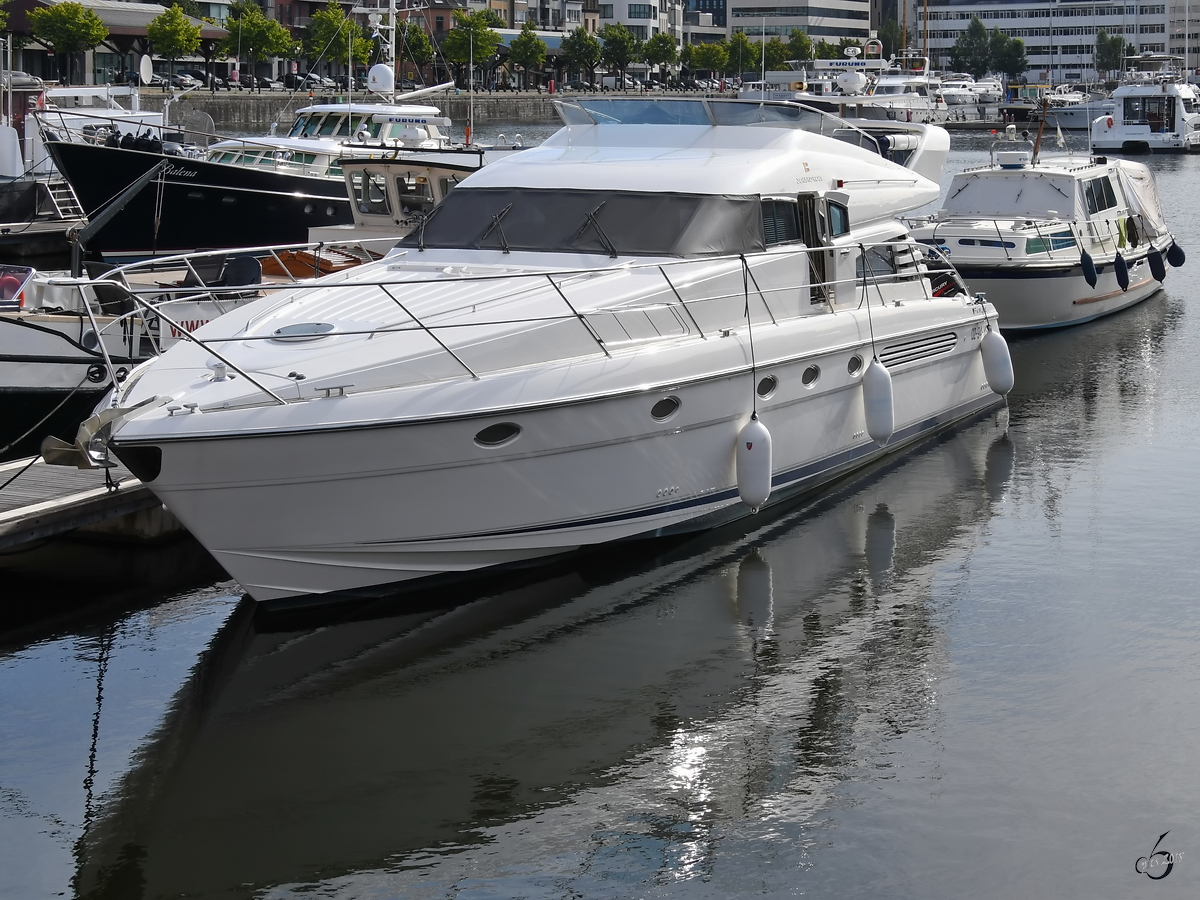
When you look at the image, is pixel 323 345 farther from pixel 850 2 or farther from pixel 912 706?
pixel 850 2

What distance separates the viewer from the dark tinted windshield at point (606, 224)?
10320 mm

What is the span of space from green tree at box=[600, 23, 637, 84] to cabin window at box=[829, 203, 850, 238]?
9220 cm

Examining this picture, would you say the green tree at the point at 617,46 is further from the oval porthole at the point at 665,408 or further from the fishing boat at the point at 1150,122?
the oval porthole at the point at 665,408

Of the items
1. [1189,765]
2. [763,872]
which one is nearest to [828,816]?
[763,872]

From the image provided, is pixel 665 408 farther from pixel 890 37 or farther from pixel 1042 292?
pixel 890 37

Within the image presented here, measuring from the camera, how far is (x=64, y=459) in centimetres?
794

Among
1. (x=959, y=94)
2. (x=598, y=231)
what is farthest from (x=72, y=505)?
(x=959, y=94)

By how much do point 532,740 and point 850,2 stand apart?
5357 inches

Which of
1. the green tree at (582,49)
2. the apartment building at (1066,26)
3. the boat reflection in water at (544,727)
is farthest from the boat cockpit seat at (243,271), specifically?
the apartment building at (1066,26)

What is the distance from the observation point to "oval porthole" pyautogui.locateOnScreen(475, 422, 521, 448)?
8.47 m

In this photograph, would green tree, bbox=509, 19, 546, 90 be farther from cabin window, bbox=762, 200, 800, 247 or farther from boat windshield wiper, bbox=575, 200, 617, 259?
boat windshield wiper, bbox=575, 200, 617, 259

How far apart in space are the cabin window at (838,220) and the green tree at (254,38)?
224 feet

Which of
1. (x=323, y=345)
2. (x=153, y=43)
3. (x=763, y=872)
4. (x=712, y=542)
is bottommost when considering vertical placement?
(x=763, y=872)

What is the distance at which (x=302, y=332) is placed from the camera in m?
8.72
